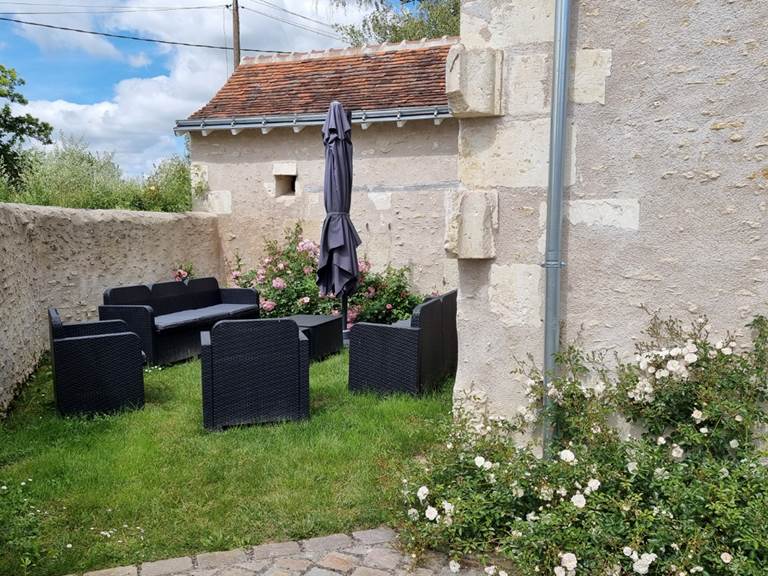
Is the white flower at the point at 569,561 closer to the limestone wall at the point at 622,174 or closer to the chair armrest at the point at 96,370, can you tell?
the limestone wall at the point at 622,174

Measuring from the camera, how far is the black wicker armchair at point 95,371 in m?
4.75

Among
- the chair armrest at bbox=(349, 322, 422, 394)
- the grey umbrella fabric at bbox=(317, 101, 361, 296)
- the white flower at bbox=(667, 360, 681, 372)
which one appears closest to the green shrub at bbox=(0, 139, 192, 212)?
the grey umbrella fabric at bbox=(317, 101, 361, 296)

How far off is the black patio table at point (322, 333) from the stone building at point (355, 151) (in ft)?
7.88

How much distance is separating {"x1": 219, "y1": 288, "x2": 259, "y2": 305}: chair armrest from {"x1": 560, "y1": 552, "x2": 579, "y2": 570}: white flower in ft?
20.1

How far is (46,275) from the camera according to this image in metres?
7.02

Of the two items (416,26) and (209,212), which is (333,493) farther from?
(416,26)

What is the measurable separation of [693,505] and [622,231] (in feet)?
4.44

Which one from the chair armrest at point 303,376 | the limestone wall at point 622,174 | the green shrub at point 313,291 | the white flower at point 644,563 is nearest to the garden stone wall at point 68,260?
the green shrub at point 313,291

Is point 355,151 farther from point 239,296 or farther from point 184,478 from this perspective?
point 184,478

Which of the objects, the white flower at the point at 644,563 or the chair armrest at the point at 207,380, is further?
the chair armrest at the point at 207,380

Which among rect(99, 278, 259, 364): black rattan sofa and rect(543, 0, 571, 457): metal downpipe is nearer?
rect(543, 0, 571, 457): metal downpipe

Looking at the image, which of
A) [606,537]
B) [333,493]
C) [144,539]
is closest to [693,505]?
[606,537]

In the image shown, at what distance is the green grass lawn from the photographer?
3014 mm

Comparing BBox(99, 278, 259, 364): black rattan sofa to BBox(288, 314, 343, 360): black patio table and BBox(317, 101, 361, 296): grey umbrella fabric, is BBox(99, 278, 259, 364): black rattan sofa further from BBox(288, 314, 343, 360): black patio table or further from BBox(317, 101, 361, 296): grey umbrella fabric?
BBox(317, 101, 361, 296): grey umbrella fabric
